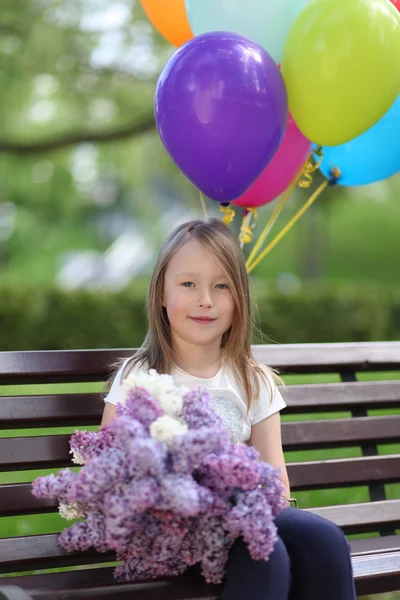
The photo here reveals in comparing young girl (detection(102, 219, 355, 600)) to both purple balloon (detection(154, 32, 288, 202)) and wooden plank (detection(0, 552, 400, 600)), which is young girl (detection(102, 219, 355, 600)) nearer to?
purple balloon (detection(154, 32, 288, 202))

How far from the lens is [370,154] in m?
3.27

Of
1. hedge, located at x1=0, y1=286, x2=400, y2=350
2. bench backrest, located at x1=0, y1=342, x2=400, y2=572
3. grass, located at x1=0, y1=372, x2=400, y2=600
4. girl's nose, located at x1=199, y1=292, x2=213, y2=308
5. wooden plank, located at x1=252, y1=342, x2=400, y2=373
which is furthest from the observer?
hedge, located at x1=0, y1=286, x2=400, y2=350

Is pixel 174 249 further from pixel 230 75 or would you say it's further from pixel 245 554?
pixel 245 554

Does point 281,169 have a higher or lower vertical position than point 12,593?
higher

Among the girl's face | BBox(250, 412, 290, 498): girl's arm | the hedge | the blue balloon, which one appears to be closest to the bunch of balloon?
the blue balloon

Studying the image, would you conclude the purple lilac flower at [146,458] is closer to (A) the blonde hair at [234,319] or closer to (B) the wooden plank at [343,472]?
(A) the blonde hair at [234,319]

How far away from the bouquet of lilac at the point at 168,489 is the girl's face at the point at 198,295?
517mm

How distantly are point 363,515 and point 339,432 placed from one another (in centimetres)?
29

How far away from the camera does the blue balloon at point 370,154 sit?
319 cm

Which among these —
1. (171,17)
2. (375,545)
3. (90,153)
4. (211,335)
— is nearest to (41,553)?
(211,335)

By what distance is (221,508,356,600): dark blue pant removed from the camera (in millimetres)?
1935

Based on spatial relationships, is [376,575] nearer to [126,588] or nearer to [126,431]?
[126,588]

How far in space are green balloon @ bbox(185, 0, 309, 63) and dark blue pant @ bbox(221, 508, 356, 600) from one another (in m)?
1.59

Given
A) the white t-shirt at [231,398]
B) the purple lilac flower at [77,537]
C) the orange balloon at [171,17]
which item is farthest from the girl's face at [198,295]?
the orange balloon at [171,17]
